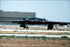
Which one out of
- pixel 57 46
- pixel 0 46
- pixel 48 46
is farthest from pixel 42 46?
pixel 0 46

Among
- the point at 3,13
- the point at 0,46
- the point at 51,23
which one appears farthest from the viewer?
the point at 3,13

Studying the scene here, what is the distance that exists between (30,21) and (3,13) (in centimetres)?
3463

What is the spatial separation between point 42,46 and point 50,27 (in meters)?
21.2

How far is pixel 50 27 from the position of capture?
30781 millimetres

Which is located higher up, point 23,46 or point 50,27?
point 23,46

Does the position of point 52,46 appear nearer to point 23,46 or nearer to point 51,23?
point 23,46

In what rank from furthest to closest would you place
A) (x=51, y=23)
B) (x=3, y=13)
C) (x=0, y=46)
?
(x=3, y=13) → (x=51, y=23) → (x=0, y=46)

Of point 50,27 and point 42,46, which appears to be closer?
point 42,46

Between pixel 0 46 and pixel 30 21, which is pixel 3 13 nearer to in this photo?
pixel 30 21

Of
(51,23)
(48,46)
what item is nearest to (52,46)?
(48,46)

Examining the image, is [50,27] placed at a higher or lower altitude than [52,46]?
lower

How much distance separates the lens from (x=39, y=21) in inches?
1214

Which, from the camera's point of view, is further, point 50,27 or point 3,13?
point 3,13

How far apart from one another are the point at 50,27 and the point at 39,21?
3.25 metres
